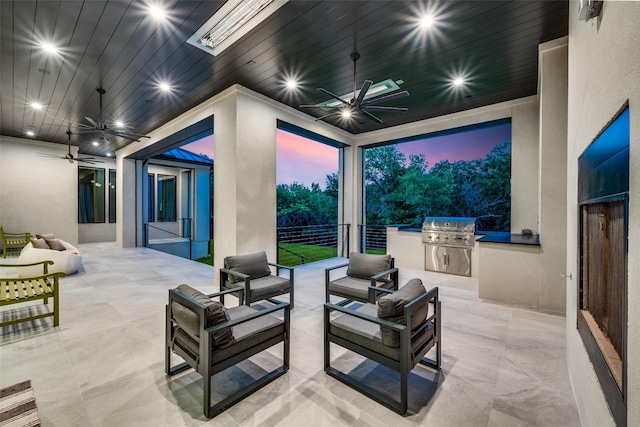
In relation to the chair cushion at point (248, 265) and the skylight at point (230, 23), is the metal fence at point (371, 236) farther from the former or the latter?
the skylight at point (230, 23)

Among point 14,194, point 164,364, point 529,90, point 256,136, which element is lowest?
point 164,364

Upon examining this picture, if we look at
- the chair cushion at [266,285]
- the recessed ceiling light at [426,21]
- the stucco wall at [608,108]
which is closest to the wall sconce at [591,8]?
the stucco wall at [608,108]

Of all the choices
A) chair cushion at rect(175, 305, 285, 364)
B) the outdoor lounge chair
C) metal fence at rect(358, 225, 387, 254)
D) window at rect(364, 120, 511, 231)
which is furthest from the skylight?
the outdoor lounge chair

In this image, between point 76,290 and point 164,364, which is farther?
point 76,290

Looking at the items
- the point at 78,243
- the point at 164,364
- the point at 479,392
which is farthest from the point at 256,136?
the point at 78,243

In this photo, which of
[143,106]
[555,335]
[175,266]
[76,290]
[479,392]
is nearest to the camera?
[479,392]

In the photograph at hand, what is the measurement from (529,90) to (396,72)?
8.68 ft

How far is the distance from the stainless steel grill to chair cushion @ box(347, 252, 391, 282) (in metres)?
2.66

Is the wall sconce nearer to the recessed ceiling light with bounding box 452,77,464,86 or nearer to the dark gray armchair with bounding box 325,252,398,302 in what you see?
the dark gray armchair with bounding box 325,252,398,302

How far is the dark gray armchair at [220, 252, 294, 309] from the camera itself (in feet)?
11.0

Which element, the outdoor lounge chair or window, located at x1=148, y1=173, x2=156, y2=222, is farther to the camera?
window, located at x1=148, y1=173, x2=156, y2=222

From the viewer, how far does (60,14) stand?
9.95ft

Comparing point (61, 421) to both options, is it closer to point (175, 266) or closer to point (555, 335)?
point (555, 335)

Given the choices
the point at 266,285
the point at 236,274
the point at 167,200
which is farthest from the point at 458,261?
the point at 167,200
